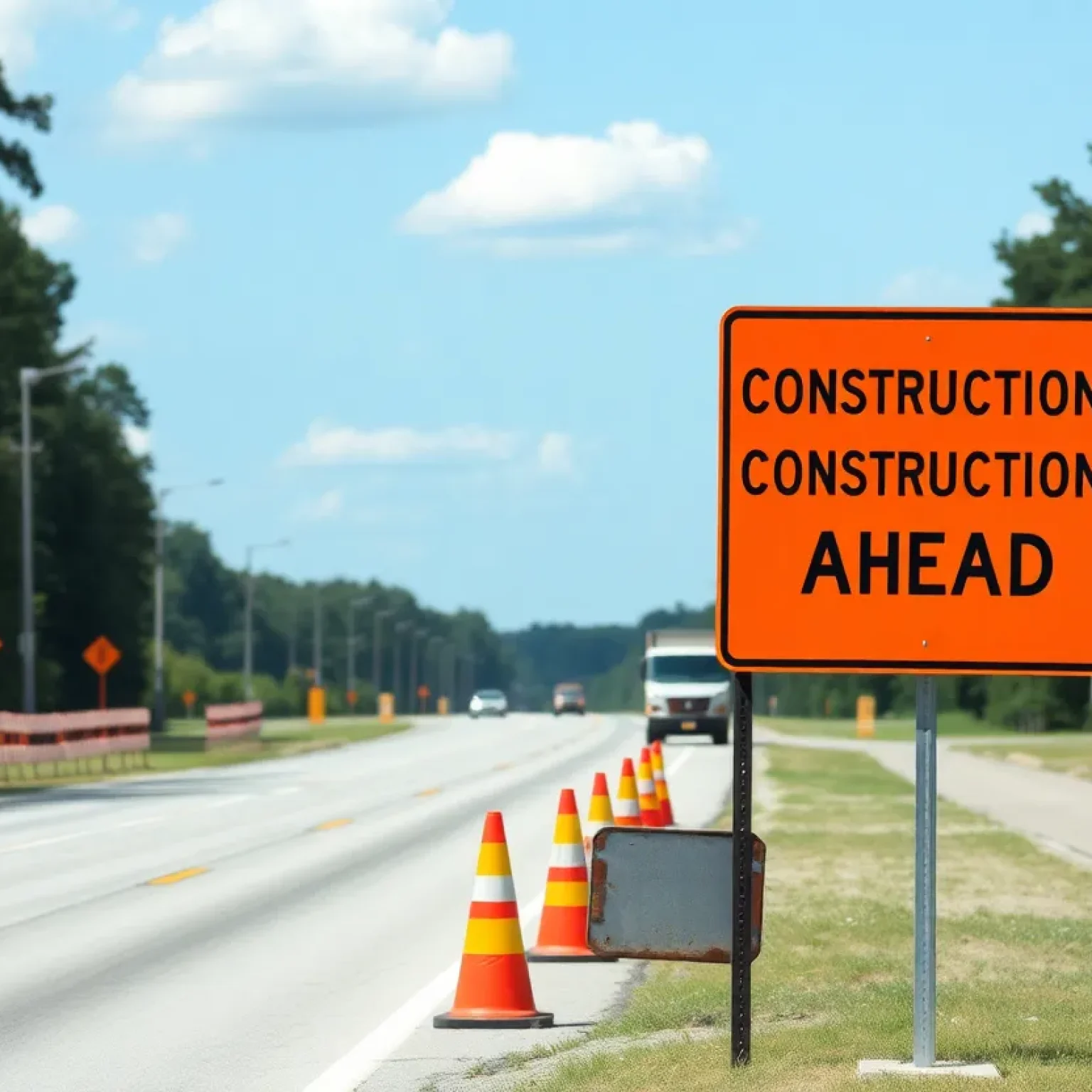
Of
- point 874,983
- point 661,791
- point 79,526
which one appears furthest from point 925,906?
point 79,526

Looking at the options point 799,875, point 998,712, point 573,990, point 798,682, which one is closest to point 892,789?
point 799,875

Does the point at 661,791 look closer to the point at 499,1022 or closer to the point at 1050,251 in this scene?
the point at 499,1022

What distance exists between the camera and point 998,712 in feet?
300

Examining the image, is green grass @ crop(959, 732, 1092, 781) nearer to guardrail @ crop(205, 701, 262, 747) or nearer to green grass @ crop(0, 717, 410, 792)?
green grass @ crop(0, 717, 410, 792)

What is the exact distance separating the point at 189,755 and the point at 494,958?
43.3 metres

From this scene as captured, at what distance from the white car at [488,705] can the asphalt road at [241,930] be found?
78718 mm

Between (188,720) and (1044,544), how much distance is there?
107m

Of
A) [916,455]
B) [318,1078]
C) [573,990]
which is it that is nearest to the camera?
[916,455]

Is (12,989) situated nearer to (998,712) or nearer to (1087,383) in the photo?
(1087,383)

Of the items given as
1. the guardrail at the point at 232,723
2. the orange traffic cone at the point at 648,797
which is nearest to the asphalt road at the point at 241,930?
the orange traffic cone at the point at 648,797

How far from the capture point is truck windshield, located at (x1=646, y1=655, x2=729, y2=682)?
5766 centimetres

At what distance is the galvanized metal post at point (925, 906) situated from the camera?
28.6 ft

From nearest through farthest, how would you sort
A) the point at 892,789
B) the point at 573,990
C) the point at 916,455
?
the point at 916,455 → the point at 573,990 → the point at 892,789

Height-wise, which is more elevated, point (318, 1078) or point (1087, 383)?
point (1087, 383)
